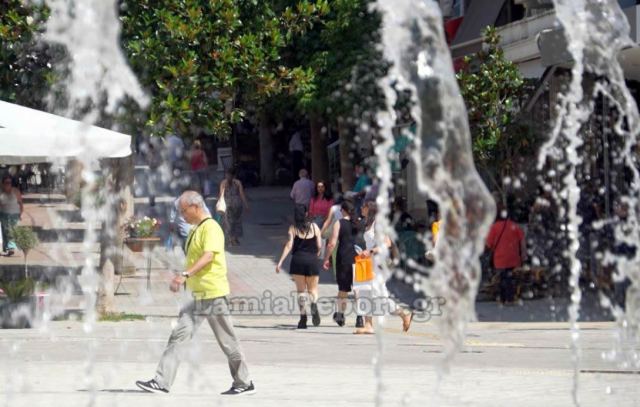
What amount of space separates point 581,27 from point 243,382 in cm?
740

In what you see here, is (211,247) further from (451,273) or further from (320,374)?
(451,273)

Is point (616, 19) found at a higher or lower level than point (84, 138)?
higher

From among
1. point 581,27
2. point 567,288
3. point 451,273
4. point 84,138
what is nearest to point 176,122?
point 84,138

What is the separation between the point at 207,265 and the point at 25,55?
26.5 ft

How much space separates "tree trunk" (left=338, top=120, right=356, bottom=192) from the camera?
28.4m

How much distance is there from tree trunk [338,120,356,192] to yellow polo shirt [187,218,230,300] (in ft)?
57.6

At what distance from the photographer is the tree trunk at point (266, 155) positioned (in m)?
38.8

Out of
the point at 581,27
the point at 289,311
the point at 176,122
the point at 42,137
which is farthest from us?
the point at 289,311

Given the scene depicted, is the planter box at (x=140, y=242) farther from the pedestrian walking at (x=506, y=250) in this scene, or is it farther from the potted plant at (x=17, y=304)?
the pedestrian walking at (x=506, y=250)

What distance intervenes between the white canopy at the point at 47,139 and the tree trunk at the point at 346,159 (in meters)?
13.5

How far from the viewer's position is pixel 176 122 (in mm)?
16781

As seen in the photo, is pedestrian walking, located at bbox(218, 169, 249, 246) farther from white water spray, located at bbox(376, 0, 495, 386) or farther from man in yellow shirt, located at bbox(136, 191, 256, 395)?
man in yellow shirt, located at bbox(136, 191, 256, 395)

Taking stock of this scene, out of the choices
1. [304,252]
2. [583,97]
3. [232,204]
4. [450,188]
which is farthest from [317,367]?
[232,204]

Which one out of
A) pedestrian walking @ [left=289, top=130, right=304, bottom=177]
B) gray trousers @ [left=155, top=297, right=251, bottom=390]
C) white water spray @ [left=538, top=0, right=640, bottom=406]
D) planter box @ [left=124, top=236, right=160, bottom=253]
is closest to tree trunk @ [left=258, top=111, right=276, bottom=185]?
pedestrian walking @ [left=289, top=130, right=304, bottom=177]
